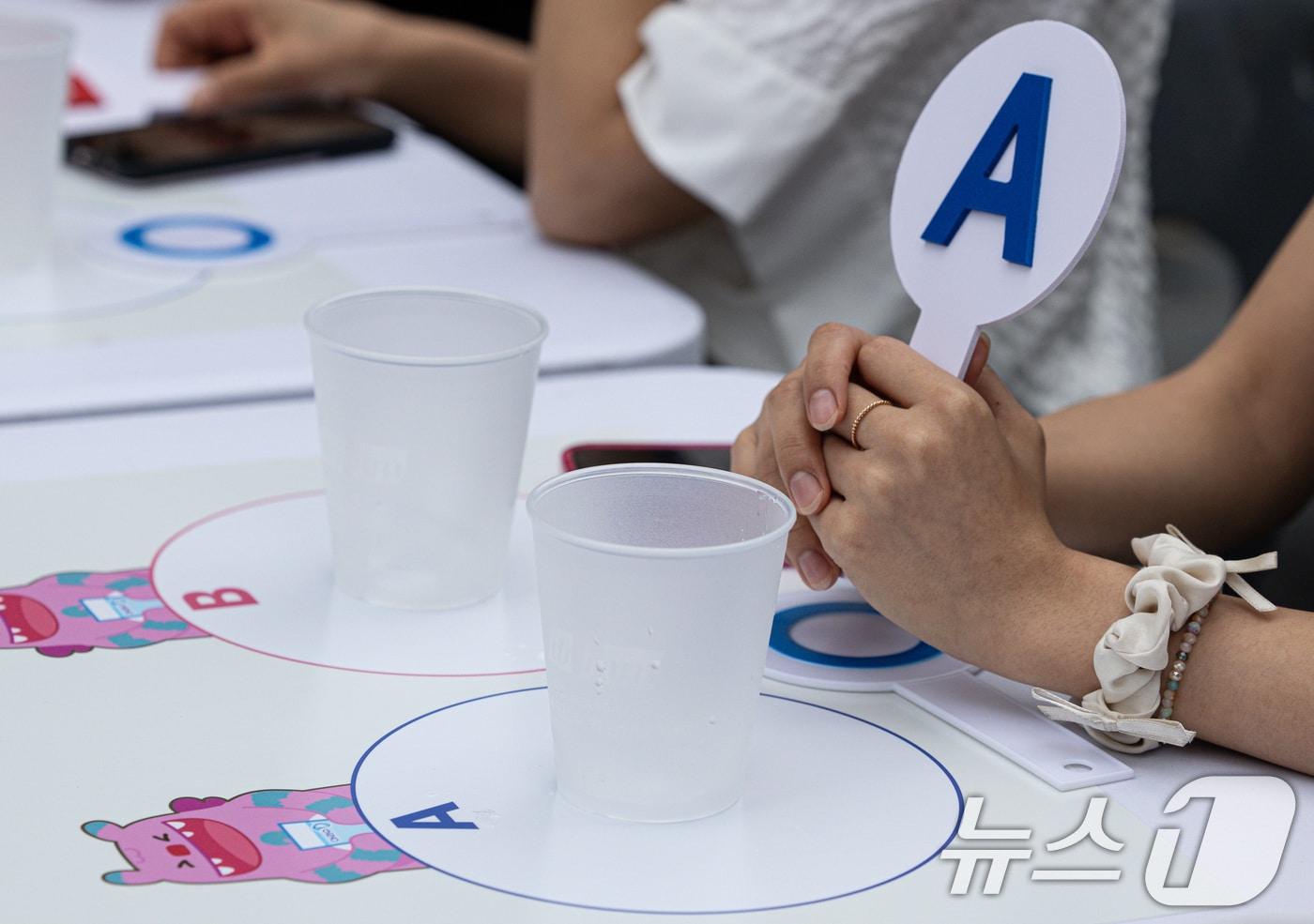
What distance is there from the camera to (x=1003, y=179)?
62 centimetres

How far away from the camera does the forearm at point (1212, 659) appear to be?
587 mm

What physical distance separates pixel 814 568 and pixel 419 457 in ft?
0.55

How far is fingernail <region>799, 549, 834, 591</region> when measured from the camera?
2.19ft

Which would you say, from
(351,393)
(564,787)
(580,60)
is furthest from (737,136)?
(564,787)

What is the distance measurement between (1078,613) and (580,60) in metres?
0.79

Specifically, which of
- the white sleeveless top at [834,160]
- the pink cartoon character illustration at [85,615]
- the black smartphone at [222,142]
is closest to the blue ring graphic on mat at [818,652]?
the pink cartoon character illustration at [85,615]

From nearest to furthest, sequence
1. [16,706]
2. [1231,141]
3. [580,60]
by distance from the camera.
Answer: [16,706] < [580,60] < [1231,141]

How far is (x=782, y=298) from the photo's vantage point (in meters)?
1.32

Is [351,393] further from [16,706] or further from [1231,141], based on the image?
[1231,141]

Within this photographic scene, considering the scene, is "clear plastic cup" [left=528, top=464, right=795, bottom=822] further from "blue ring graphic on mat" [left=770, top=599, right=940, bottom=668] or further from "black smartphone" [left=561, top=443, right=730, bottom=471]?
"black smartphone" [left=561, top=443, right=730, bottom=471]

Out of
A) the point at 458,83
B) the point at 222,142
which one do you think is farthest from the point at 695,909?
the point at 458,83

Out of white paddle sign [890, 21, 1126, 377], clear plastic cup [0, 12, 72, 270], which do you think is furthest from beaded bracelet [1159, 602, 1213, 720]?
clear plastic cup [0, 12, 72, 270]

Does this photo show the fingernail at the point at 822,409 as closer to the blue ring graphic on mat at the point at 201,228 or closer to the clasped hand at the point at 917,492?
the clasped hand at the point at 917,492

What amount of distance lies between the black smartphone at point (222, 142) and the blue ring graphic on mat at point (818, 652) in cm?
80
